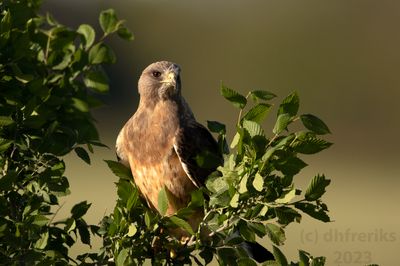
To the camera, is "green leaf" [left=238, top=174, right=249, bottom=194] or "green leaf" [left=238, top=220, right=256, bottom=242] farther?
"green leaf" [left=238, top=220, right=256, bottom=242]

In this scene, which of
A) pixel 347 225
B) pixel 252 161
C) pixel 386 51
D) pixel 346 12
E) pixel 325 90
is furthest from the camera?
pixel 346 12

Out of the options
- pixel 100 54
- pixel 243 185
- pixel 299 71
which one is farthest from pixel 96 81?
pixel 299 71

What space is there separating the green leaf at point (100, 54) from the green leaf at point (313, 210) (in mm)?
1889

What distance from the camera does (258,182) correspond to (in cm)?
415

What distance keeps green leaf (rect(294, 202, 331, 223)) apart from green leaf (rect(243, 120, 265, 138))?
1.14 feet

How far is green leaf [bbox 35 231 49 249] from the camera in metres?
4.72

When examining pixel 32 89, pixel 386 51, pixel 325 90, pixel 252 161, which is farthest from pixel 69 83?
pixel 386 51

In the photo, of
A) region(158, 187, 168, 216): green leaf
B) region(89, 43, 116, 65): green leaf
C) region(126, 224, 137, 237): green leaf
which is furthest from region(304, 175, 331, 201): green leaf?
region(89, 43, 116, 65): green leaf

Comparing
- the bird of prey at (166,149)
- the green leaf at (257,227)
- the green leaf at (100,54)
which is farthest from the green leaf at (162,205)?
the green leaf at (100,54)

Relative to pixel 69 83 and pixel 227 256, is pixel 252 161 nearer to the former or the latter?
pixel 227 256

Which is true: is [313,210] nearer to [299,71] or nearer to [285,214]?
[285,214]

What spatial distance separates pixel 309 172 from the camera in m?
29.8

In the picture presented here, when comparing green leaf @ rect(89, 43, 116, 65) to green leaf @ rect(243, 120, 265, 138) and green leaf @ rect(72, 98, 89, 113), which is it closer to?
green leaf @ rect(72, 98, 89, 113)

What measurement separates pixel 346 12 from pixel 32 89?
45629 mm
